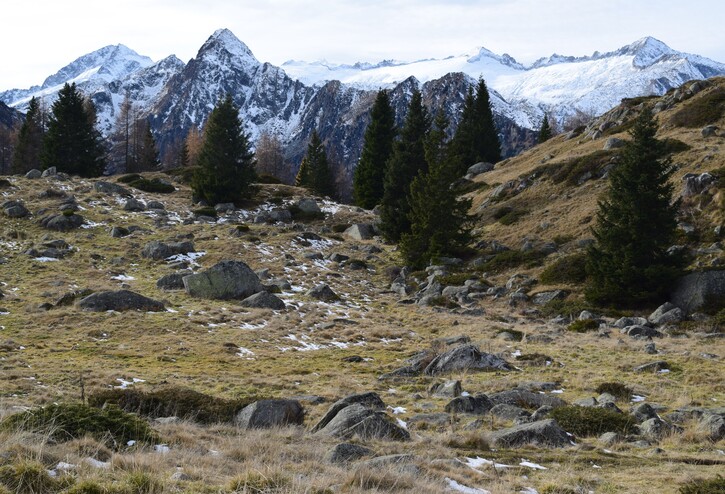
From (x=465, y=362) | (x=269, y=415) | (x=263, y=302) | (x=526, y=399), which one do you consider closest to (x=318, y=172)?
(x=263, y=302)

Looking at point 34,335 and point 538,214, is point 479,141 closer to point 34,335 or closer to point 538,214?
point 538,214

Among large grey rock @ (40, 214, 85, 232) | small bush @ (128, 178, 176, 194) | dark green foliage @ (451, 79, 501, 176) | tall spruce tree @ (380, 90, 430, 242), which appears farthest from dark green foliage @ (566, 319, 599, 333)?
small bush @ (128, 178, 176, 194)

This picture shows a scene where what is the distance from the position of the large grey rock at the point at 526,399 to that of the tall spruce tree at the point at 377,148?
155ft

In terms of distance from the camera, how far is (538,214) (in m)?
44.3

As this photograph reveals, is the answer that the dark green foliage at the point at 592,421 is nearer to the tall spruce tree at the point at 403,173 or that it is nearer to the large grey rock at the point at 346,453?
the large grey rock at the point at 346,453

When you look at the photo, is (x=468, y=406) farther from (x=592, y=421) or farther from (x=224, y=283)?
(x=224, y=283)

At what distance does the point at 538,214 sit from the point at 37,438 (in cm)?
4181

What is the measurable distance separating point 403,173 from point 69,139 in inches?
1614

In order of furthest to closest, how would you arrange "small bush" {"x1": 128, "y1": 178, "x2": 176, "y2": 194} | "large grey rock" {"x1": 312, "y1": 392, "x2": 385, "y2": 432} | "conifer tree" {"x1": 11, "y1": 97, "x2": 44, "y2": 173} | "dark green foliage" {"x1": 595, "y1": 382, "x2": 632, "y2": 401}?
"conifer tree" {"x1": 11, "y1": 97, "x2": 44, "y2": 173} → "small bush" {"x1": 128, "y1": 178, "x2": 176, "y2": 194} → "dark green foliage" {"x1": 595, "y1": 382, "x2": 632, "y2": 401} → "large grey rock" {"x1": 312, "y1": 392, "x2": 385, "y2": 432}

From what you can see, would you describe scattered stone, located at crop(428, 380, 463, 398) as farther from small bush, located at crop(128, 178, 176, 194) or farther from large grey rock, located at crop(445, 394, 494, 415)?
small bush, located at crop(128, 178, 176, 194)

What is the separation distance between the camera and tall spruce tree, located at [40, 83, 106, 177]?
6203 cm

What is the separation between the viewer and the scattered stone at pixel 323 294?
30984 mm

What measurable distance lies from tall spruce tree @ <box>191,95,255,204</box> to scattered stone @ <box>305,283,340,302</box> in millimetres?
26094

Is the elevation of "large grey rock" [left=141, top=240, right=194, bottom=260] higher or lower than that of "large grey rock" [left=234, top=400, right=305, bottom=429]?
higher
